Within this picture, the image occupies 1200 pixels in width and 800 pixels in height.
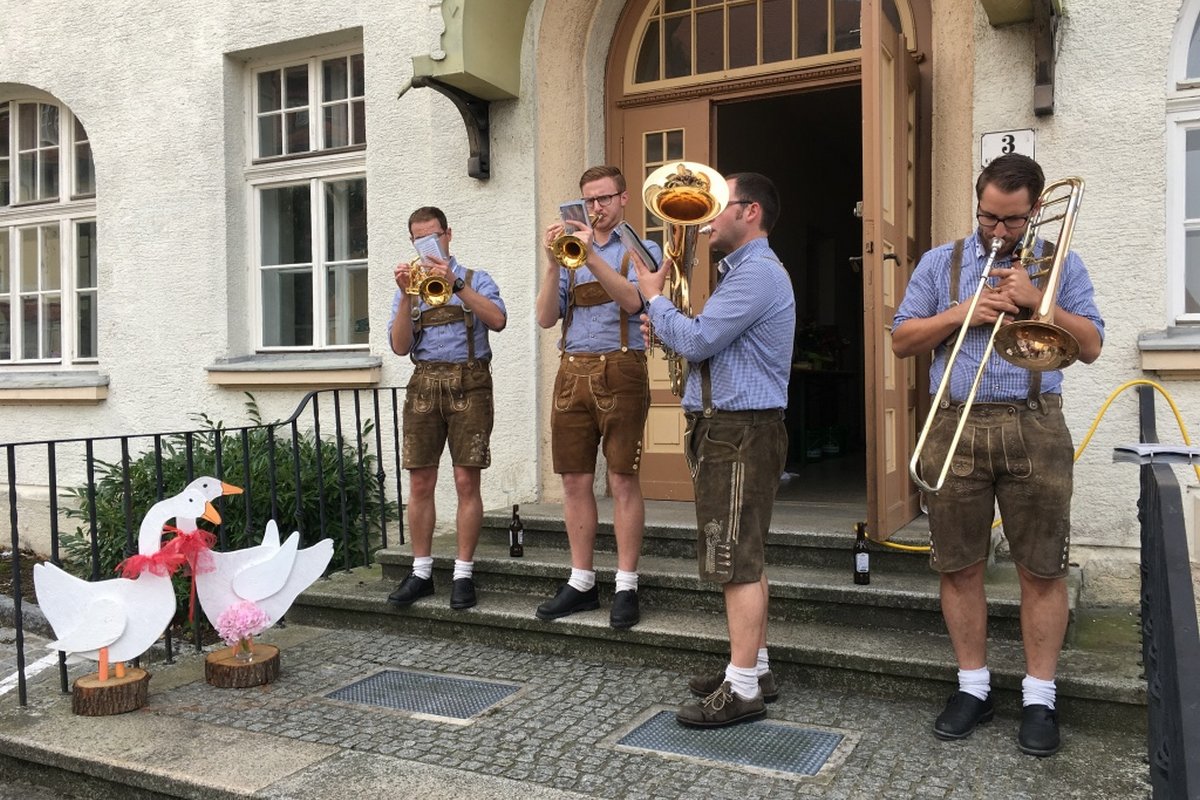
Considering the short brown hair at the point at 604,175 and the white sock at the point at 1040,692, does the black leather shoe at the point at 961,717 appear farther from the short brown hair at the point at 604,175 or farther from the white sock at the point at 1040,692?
the short brown hair at the point at 604,175

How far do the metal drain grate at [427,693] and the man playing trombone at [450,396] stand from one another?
556 mm

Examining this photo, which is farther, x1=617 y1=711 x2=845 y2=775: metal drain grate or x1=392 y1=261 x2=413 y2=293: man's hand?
x1=392 y1=261 x2=413 y2=293: man's hand

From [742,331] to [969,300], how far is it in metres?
0.74

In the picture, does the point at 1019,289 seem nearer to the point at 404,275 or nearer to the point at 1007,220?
the point at 1007,220

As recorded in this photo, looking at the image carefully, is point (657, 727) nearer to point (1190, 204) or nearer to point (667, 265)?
point (667, 265)

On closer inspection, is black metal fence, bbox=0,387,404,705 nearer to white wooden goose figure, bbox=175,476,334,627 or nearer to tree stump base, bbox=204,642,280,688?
white wooden goose figure, bbox=175,476,334,627

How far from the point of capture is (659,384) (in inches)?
244

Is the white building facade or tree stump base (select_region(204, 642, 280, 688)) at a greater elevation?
the white building facade

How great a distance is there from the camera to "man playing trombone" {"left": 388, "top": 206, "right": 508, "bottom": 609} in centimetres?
477

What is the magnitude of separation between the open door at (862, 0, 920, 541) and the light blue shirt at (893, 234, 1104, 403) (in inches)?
40.3

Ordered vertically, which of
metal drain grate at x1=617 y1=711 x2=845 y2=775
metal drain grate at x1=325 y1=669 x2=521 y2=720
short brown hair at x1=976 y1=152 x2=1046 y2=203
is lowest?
metal drain grate at x1=325 y1=669 x2=521 y2=720

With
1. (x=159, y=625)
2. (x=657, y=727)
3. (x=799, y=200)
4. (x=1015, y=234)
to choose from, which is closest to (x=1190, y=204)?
(x=1015, y=234)

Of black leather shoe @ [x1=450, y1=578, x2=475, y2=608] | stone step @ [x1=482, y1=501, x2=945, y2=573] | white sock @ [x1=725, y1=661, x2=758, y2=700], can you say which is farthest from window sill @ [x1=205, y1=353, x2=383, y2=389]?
white sock @ [x1=725, y1=661, x2=758, y2=700]

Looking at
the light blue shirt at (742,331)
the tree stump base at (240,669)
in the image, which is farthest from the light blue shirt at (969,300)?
the tree stump base at (240,669)
